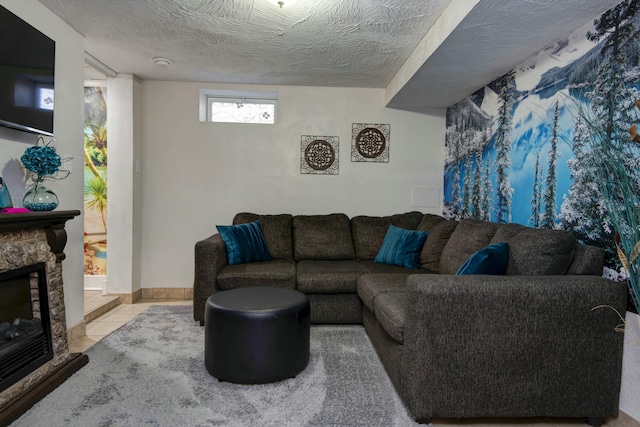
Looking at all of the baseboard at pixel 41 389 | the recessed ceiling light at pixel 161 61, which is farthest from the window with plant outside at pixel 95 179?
the baseboard at pixel 41 389

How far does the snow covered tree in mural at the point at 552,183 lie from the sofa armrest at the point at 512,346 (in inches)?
30.2

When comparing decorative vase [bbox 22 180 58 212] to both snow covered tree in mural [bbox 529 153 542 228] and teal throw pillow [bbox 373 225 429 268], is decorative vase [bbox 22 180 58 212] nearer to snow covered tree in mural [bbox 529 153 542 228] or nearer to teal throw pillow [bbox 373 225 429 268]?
teal throw pillow [bbox 373 225 429 268]

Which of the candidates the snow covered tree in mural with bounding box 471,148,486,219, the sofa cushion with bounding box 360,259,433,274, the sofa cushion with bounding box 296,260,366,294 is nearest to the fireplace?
the sofa cushion with bounding box 296,260,366,294

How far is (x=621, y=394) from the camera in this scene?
5.91 feet

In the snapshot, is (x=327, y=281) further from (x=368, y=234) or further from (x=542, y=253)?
(x=542, y=253)

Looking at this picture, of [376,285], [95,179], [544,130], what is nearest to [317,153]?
[376,285]

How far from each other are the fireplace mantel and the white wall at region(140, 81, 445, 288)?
5.47 ft

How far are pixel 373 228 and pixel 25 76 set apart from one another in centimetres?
290

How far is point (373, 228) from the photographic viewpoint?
149 inches

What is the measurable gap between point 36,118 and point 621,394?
3.47 meters

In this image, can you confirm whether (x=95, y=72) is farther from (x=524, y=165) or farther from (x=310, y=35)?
(x=524, y=165)

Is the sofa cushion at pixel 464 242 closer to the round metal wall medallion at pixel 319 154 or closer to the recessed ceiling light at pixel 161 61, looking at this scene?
the round metal wall medallion at pixel 319 154

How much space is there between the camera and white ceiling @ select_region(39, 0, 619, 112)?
216 cm

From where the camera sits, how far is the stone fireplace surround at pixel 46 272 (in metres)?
1.82
